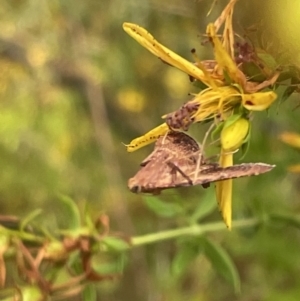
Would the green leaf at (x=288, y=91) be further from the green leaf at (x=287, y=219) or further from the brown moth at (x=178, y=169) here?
the green leaf at (x=287, y=219)

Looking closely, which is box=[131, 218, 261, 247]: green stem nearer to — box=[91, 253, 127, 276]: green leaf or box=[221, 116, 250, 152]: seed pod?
box=[91, 253, 127, 276]: green leaf

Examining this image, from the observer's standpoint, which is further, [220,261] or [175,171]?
[220,261]

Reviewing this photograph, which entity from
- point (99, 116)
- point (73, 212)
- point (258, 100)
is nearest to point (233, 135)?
point (258, 100)

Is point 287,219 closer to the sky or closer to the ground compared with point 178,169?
closer to the ground

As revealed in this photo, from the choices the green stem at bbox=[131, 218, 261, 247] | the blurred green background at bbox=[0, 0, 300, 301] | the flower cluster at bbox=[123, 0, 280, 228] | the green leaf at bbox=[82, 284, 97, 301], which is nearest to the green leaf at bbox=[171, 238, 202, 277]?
the green stem at bbox=[131, 218, 261, 247]

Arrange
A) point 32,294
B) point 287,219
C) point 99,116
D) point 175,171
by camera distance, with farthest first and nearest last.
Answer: point 99,116
point 287,219
point 32,294
point 175,171

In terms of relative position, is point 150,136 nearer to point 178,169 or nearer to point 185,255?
point 178,169

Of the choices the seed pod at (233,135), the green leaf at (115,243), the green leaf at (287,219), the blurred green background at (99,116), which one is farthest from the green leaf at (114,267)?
the blurred green background at (99,116)


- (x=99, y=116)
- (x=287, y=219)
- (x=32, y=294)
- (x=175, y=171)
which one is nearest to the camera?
(x=175, y=171)
